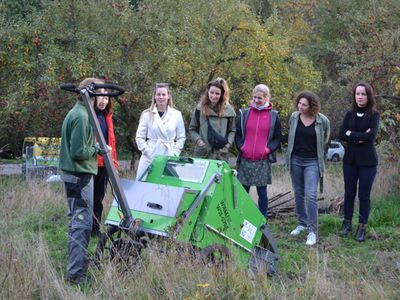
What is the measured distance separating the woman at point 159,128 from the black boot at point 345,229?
2.15 m

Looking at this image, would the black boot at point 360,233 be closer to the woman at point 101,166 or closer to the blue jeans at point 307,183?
the blue jeans at point 307,183

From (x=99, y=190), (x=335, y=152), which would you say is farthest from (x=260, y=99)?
(x=335, y=152)

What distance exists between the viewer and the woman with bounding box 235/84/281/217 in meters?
6.76

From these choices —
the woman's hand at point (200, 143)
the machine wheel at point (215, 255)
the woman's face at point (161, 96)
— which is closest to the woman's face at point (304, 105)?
the woman's hand at point (200, 143)

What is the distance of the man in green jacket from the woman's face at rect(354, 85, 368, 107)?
322 cm

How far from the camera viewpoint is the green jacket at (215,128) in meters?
6.79

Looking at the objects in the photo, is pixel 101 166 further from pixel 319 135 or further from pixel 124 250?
pixel 319 135

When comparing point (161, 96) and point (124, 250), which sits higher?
point (161, 96)

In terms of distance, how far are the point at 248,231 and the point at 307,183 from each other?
167 centimetres

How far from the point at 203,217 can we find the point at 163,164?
32.1 inches

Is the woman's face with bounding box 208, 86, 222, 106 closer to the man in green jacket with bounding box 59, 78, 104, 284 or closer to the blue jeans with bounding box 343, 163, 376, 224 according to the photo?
the blue jeans with bounding box 343, 163, 376, 224

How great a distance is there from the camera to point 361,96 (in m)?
6.71

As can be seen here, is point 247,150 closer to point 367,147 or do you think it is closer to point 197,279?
point 367,147

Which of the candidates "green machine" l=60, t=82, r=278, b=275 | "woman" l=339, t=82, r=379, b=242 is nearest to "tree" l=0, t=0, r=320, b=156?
"woman" l=339, t=82, r=379, b=242
